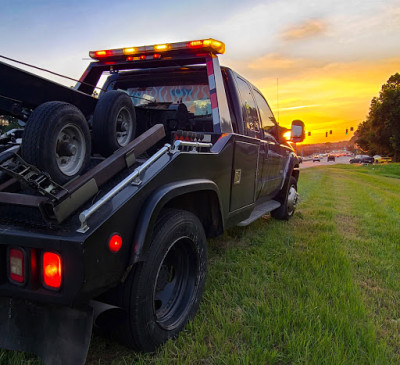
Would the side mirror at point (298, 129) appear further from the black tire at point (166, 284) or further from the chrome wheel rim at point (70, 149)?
the chrome wheel rim at point (70, 149)

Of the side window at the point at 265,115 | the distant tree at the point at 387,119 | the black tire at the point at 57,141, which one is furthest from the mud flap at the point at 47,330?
the distant tree at the point at 387,119

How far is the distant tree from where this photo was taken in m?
41.9

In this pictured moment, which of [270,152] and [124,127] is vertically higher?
[124,127]

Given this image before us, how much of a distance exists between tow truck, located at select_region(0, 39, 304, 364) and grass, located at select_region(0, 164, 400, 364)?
25 cm

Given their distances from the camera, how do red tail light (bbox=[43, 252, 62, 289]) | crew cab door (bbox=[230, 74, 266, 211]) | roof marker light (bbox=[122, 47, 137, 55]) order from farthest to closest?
roof marker light (bbox=[122, 47, 137, 55]) → crew cab door (bbox=[230, 74, 266, 211]) → red tail light (bbox=[43, 252, 62, 289])

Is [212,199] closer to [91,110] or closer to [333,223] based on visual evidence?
[91,110]

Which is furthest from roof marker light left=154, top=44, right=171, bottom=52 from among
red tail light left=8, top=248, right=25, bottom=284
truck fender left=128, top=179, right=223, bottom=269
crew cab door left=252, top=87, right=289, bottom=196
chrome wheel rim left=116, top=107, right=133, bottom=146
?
red tail light left=8, top=248, right=25, bottom=284

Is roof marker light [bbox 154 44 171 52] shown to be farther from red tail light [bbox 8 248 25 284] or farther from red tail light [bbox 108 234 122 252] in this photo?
red tail light [bbox 8 248 25 284]

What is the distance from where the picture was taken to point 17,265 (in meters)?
1.75

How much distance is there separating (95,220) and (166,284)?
0.97 metres

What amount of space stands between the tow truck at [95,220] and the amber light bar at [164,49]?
814 mm

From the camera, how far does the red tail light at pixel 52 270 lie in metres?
1.69

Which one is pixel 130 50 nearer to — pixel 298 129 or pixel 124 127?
pixel 124 127

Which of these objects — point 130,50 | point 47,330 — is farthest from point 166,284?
point 130,50
